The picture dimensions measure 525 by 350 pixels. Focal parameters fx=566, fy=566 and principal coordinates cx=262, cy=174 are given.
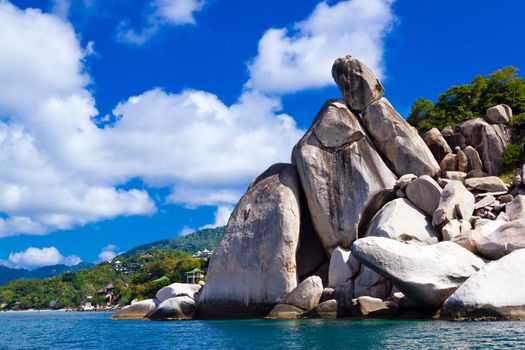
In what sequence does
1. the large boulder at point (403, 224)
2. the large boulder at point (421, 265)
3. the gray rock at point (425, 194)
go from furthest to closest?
1. the gray rock at point (425, 194)
2. the large boulder at point (403, 224)
3. the large boulder at point (421, 265)

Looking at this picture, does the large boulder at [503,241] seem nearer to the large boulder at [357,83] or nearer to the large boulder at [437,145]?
the large boulder at [437,145]

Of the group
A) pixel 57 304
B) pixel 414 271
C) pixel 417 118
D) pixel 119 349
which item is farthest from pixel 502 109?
pixel 57 304

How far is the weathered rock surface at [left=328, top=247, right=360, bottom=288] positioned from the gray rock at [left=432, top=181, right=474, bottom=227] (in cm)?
516

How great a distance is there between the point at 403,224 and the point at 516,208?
6037 mm

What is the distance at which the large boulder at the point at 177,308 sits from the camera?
125 feet

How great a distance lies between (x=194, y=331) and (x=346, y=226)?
40.0 ft

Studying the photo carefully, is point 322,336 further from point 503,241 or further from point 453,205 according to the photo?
point 453,205

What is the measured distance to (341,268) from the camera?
32.5 metres

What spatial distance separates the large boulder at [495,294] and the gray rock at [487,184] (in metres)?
11.6

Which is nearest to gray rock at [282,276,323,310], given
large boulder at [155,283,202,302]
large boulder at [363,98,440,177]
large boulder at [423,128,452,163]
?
large boulder at [363,98,440,177]

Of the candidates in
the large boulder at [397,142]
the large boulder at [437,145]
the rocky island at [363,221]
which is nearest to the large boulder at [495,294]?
the rocky island at [363,221]

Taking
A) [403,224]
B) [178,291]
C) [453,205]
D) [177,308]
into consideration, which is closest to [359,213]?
[403,224]

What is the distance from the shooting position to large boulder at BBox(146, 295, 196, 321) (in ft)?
125

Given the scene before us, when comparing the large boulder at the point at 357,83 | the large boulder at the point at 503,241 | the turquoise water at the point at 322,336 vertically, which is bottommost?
the turquoise water at the point at 322,336
